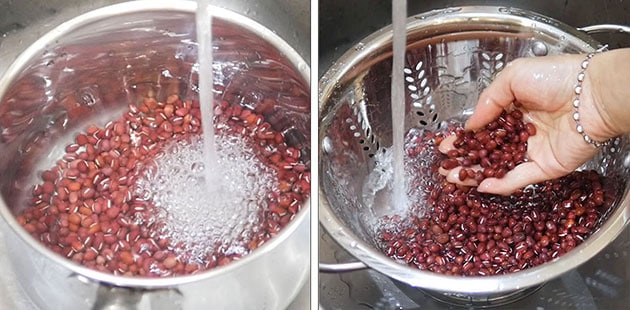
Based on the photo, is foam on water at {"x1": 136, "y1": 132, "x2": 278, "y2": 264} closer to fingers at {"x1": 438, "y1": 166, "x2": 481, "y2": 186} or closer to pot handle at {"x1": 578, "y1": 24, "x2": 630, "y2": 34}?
fingers at {"x1": 438, "y1": 166, "x2": 481, "y2": 186}

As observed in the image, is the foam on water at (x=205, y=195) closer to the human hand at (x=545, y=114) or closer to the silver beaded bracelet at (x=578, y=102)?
the human hand at (x=545, y=114)

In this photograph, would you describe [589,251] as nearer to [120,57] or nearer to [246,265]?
[246,265]

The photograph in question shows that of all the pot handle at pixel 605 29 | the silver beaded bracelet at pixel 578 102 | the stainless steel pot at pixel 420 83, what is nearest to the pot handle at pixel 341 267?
the stainless steel pot at pixel 420 83

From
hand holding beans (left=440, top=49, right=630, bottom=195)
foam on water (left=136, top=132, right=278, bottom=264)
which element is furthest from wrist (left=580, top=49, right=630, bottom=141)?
foam on water (left=136, top=132, right=278, bottom=264)

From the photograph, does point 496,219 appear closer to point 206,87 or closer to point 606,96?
point 606,96

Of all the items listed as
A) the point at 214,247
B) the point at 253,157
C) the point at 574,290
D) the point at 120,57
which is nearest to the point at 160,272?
the point at 214,247

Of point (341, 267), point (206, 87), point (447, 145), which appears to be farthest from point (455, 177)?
point (206, 87)
